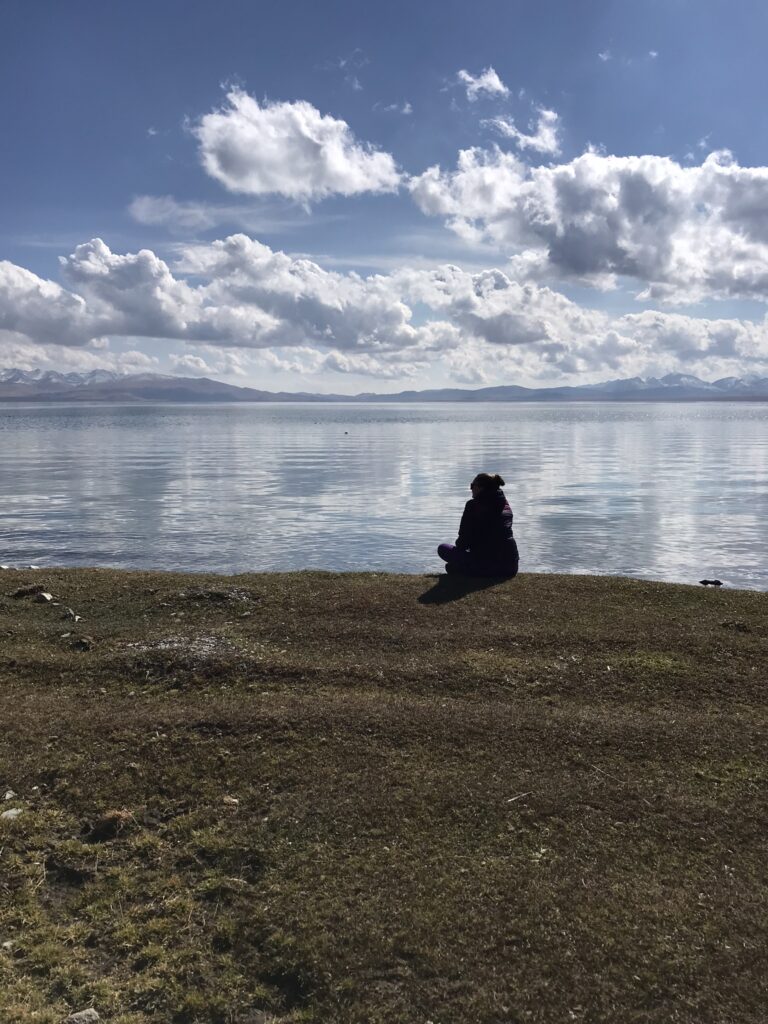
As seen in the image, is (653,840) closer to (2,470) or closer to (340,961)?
(340,961)

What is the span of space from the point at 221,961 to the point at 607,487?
119 ft

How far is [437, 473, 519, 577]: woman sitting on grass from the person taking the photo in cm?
1454

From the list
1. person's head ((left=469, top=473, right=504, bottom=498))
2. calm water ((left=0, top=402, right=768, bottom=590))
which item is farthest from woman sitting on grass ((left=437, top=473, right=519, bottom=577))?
calm water ((left=0, top=402, right=768, bottom=590))

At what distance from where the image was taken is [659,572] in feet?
66.2

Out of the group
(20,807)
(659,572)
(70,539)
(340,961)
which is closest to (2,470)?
(70,539)

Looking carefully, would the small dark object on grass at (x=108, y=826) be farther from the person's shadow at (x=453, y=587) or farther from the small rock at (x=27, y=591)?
the small rock at (x=27, y=591)

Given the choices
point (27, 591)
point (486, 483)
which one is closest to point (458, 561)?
point (486, 483)

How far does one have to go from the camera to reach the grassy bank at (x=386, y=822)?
Result: 5031mm

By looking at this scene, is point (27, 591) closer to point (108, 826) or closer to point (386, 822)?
point (108, 826)

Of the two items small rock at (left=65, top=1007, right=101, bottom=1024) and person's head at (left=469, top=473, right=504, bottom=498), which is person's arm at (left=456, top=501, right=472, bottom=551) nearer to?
person's head at (left=469, top=473, right=504, bottom=498)

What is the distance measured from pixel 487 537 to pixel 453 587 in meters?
1.27

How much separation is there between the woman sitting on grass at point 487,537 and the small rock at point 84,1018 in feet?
35.1

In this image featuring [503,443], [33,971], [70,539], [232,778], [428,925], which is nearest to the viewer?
[33,971]

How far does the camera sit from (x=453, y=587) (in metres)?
14.1
